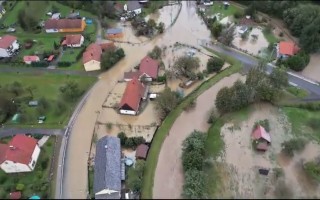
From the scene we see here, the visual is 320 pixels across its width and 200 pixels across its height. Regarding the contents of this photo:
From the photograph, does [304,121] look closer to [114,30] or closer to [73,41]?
[114,30]

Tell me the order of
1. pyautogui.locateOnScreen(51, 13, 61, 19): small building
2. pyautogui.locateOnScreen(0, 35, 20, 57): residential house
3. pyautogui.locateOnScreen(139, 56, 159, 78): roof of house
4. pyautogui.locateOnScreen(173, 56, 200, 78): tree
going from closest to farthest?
pyautogui.locateOnScreen(173, 56, 200, 78): tree, pyautogui.locateOnScreen(139, 56, 159, 78): roof of house, pyautogui.locateOnScreen(0, 35, 20, 57): residential house, pyautogui.locateOnScreen(51, 13, 61, 19): small building

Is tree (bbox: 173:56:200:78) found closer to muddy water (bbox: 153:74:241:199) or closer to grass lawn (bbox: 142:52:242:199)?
grass lawn (bbox: 142:52:242:199)

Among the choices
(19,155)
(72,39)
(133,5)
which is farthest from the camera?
(133,5)

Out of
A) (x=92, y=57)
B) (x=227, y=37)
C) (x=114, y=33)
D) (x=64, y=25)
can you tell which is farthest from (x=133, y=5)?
(x=227, y=37)

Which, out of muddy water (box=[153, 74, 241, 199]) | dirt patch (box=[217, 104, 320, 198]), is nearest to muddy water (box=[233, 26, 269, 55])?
muddy water (box=[153, 74, 241, 199])

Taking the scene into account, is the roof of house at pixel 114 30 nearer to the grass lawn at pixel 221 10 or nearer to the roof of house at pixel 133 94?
the roof of house at pixel 133 94

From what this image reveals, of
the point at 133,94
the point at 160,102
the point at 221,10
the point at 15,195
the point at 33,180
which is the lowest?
the point at 15,195

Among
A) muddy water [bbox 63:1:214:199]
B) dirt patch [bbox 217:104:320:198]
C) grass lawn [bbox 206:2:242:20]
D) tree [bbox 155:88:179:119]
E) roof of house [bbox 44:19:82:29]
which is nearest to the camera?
dirt patch [bbox 217:104:320:198]

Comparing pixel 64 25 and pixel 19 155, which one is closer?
pixel 19 155
